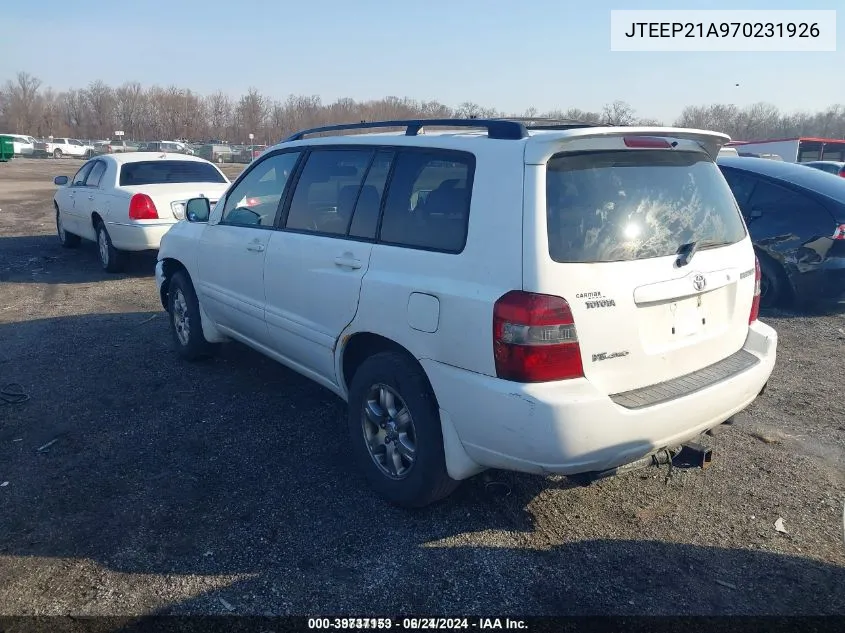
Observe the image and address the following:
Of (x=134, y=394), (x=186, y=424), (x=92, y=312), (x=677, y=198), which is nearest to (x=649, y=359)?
(x=677, y=198)

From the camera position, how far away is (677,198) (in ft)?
10.8

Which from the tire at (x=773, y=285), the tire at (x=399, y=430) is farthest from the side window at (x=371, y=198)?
the tire at (x=773, y=285)

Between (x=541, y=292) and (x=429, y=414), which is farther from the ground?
(x=541, y=292)

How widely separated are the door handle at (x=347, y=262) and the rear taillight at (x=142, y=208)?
6367 mm

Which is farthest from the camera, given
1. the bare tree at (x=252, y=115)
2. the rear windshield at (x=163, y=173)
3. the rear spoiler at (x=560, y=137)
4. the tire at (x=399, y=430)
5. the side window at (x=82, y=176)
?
the bare tree at (x=252, y=115)

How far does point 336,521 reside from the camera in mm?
3408

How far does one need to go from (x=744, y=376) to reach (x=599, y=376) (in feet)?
3.16

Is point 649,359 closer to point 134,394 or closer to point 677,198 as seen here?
point 677,198

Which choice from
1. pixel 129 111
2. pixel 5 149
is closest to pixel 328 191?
pixel 5 149

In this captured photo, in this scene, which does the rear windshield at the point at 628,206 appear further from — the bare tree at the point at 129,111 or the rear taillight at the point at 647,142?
the bare tree at the point at 129,111

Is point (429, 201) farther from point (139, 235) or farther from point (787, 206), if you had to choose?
point (139, 235)

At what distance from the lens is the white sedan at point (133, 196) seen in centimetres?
915

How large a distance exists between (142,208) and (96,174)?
176 cm

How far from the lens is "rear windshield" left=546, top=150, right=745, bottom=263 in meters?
2.89
